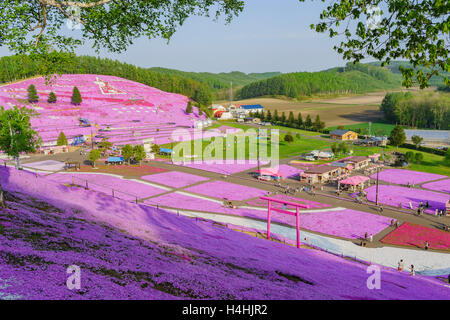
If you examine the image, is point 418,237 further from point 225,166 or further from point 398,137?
point 398,137

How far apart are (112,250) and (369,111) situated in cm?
15881

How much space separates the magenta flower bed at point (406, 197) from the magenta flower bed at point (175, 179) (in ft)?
77.4

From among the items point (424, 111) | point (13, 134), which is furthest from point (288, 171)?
point (424, 111)

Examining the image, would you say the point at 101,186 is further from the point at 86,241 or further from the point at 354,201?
the point at 86,241

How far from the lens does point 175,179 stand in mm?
50062

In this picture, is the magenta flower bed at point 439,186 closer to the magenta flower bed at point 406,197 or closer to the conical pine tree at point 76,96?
the magenta flower bed at point 406,197

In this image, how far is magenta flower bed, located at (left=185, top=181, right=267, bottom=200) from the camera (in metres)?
42.2

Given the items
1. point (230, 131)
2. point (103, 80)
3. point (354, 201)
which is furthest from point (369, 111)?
point (354, 201)

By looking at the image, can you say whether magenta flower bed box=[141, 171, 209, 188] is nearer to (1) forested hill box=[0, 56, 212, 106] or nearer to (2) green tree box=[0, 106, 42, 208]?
(2) green tree box=[0, 106, 42, 208]

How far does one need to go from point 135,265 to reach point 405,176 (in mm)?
53581

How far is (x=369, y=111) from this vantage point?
5969 inches

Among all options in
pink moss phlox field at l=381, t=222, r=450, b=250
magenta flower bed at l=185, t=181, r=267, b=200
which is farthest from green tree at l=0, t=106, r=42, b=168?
pink moss phlox field at l=381, t=222, r=450, b=250

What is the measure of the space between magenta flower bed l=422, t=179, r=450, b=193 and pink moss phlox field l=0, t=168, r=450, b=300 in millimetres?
39031

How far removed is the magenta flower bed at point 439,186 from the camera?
4641 centimetres
